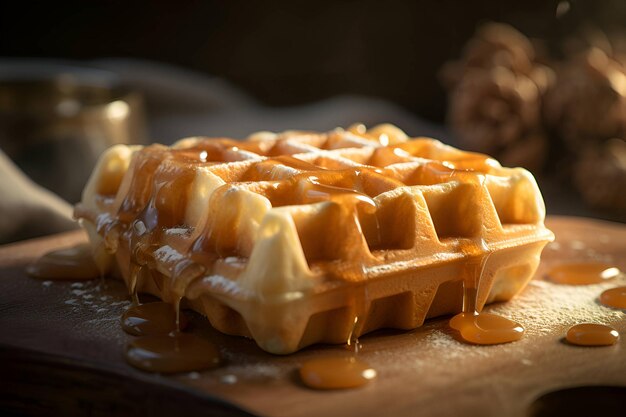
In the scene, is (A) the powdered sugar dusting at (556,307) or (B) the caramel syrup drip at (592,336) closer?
(B) the caramel syrup drip at (592,336)

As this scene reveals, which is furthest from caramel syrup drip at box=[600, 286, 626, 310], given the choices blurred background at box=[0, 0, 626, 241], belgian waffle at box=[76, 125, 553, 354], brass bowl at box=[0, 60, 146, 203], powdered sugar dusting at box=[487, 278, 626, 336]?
brass bowl at box=[0, 60, 146, 203]

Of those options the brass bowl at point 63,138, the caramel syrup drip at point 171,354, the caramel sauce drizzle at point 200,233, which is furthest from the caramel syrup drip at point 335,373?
the brass bowl at point 63,138

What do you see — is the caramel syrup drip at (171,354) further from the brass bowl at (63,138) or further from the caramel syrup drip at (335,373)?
the brass bowl at (63,138)

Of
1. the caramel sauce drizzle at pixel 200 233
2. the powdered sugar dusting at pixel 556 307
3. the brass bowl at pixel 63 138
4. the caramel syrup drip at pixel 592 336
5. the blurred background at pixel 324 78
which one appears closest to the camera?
the caramel sauce drizzle at pixel 200 233

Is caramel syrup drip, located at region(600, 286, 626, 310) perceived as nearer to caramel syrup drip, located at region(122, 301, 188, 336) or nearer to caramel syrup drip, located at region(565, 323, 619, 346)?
caramel syrup drip, located at region(565, 323, 619, 346)

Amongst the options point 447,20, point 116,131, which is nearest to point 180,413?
point 116,131

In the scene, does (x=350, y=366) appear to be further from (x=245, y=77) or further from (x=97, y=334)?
(x=245, y=77)
